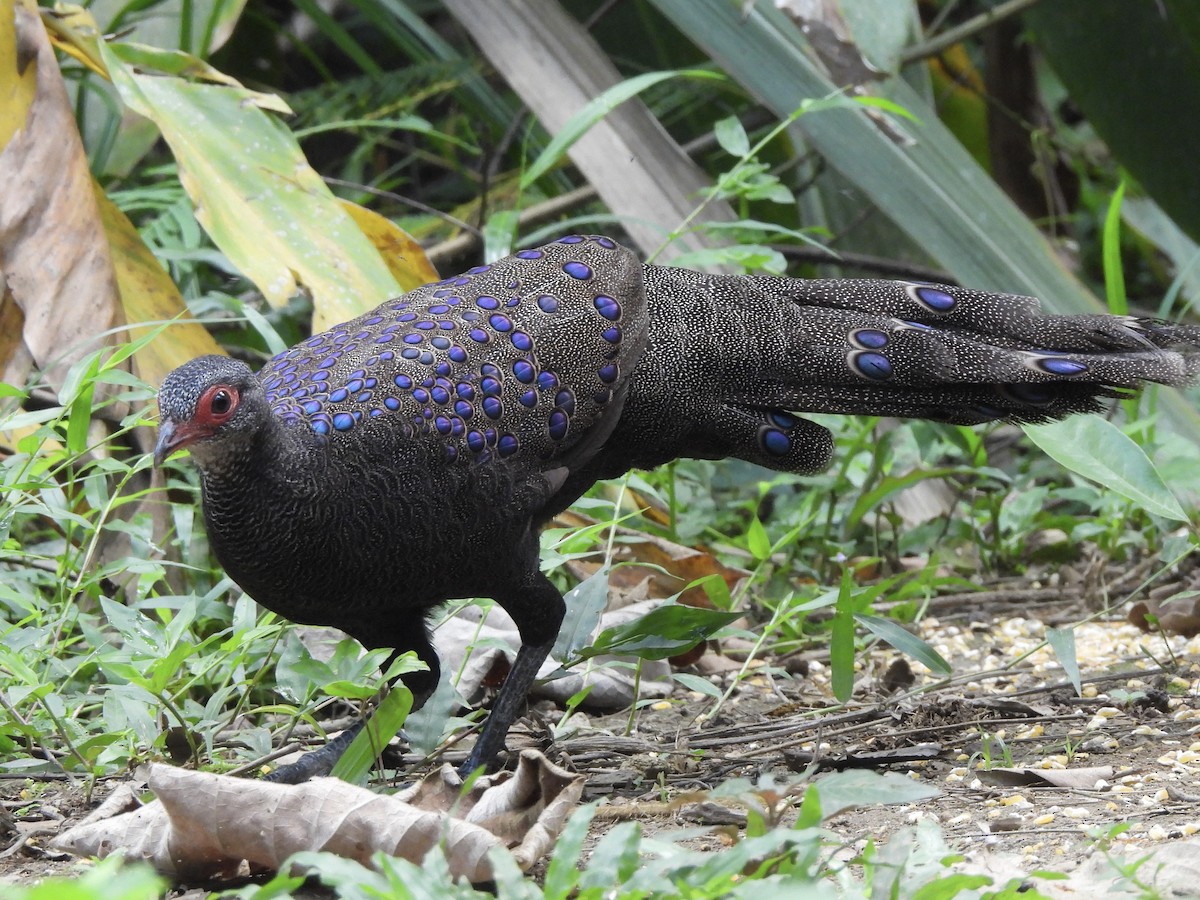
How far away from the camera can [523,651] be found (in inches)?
138

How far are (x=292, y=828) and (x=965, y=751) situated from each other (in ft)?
5.50

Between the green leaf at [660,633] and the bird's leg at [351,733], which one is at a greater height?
the green leaf at [660,633]

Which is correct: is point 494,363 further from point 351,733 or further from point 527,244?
point 527,244

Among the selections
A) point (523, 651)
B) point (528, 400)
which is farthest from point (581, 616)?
point (528, 400)

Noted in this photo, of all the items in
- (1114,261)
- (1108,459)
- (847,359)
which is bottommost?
(1108,459)

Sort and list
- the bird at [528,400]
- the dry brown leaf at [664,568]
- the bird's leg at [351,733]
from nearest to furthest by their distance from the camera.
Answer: the bird at [528,400] → the bird's leg at [351,733] → the dry brown leaf at [664,568]

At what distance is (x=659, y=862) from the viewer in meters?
2.02

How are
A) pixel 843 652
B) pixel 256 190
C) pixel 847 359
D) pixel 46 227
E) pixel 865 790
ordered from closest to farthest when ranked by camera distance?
pixel 865 790, pixel 843 652, pixel 847 359, pixel 46 227, pixel 256 190

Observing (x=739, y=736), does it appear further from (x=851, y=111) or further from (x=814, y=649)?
(x=851, y=111)

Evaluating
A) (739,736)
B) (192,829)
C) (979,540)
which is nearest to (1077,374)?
(739,736)

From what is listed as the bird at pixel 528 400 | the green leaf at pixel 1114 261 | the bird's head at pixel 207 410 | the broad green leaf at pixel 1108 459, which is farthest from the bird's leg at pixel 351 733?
the green leaf at pixel 1114 261

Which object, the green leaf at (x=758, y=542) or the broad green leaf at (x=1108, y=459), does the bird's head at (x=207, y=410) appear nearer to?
the green leaf at (x=758, y=542)

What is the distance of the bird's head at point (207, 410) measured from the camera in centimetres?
279

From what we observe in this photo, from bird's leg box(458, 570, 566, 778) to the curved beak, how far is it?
0.91 metres
